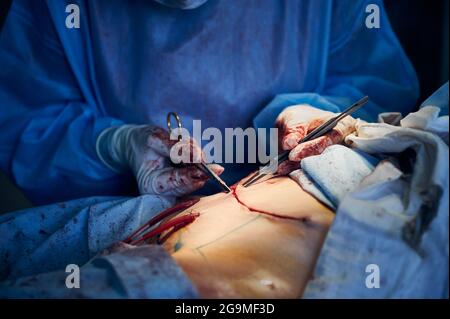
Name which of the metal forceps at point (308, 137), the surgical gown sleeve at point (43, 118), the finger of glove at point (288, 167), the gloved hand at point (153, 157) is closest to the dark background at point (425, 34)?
the metal forceps at point (308, 137)

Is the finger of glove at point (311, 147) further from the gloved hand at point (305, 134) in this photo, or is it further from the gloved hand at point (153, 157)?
the gloved hand at point (153, 157)

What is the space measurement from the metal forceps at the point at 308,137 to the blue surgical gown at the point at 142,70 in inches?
17.0

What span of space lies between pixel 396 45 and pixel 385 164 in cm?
102

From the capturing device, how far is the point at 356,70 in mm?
1991

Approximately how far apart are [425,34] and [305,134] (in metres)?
1.21

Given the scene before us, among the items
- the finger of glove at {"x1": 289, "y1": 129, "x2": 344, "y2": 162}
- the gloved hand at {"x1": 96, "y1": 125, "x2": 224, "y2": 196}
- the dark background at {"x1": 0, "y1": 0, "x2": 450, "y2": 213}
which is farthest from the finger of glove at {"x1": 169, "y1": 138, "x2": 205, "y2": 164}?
the dark background at {"x1": 0, "y1": 0, "x2": 450, "y2": 213}

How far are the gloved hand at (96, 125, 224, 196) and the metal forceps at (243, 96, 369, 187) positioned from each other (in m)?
0.14

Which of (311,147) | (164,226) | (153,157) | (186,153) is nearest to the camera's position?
(164,226)

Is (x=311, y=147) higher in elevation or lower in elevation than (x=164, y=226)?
higher

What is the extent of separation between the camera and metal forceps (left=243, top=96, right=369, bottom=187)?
52.9 inches

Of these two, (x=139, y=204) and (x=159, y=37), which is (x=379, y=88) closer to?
(x=159, y=37)

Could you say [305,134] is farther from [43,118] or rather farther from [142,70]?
[43,118]

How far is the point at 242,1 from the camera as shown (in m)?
1.73

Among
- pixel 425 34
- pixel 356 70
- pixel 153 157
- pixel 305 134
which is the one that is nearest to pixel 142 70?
pixel 153 157
